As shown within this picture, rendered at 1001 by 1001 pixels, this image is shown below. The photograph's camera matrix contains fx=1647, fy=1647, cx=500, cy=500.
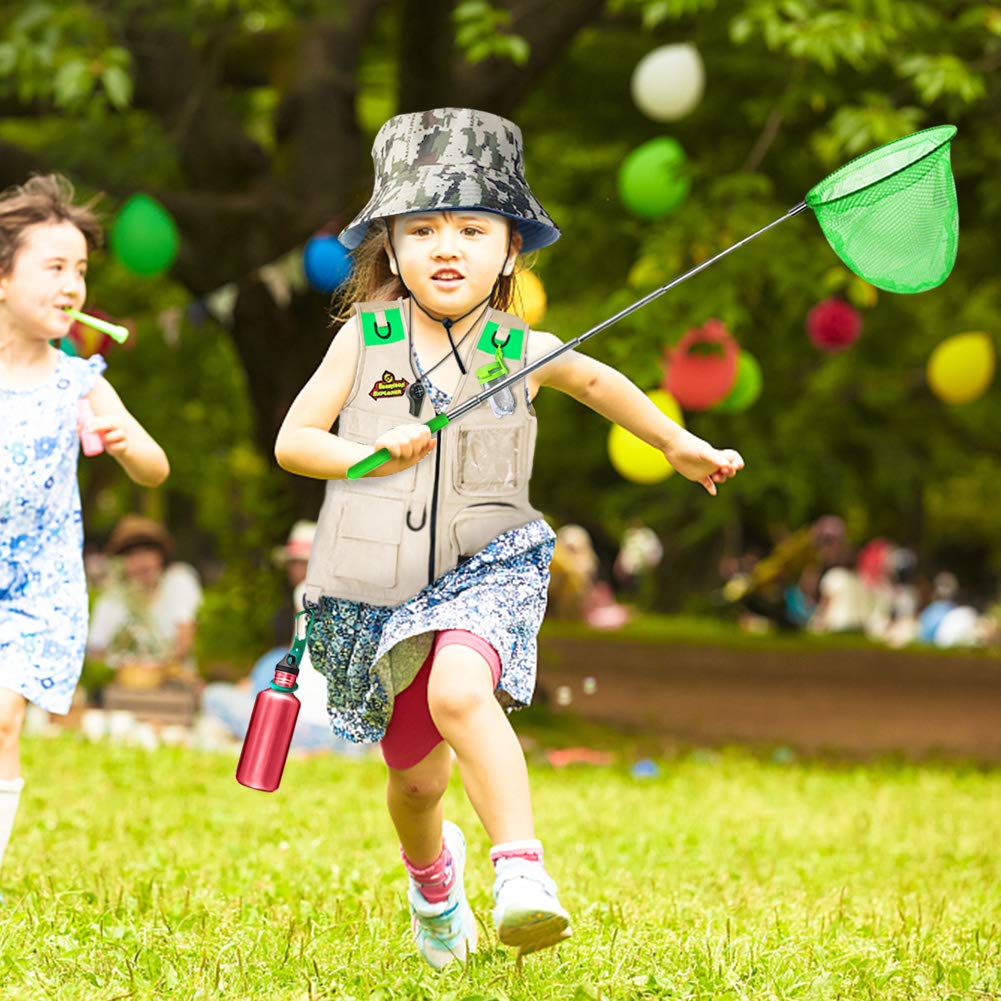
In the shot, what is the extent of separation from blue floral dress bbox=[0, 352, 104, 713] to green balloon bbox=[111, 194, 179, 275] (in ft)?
15.0

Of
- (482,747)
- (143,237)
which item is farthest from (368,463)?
(143,237)

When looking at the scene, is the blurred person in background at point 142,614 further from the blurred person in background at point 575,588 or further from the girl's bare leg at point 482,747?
the girl's bare leg at point 482,747

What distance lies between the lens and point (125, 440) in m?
3.92

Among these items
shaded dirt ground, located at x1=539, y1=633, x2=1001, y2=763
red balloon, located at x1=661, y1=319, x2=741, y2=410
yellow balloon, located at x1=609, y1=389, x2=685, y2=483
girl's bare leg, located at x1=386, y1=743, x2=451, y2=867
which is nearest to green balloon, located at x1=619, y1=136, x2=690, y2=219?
red balloon, located at x1=661, y1=319, x2=741, y2=410

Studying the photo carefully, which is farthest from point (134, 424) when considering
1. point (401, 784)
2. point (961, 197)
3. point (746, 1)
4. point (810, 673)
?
point (810, 673)

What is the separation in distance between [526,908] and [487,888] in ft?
6.01

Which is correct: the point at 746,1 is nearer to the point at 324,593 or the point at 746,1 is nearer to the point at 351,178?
the point at 351,178

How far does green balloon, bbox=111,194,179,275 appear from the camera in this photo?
848cm

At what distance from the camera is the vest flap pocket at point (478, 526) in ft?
11.1

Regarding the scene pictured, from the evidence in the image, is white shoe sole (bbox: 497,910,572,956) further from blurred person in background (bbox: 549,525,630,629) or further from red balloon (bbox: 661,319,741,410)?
blurred person in background (bbox: 549,525,630,629)

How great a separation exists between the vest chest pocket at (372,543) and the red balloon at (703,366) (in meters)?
5.21

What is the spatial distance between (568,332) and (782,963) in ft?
19.9

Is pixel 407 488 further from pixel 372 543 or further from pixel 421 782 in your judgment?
pixel 421 782

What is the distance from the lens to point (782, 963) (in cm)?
352
